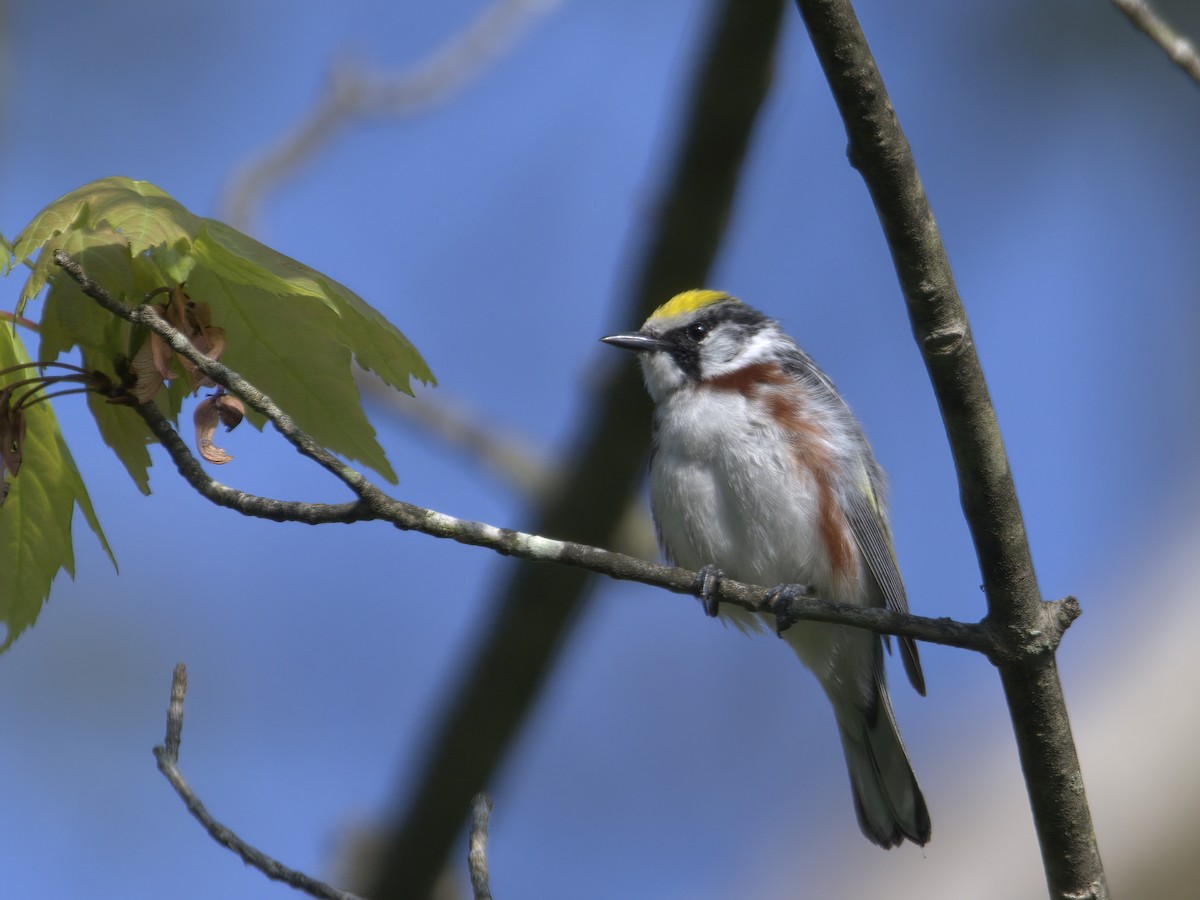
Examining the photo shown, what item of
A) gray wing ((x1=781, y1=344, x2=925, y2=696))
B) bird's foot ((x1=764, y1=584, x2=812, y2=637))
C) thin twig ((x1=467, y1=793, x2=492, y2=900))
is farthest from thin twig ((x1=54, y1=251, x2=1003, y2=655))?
gray wing ((x1=781, y1=344, x2=925, y2=696))

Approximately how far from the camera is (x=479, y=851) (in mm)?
2494

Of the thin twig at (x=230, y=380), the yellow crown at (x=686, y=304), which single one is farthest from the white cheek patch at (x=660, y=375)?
the thin twig at (x=230, y=380)

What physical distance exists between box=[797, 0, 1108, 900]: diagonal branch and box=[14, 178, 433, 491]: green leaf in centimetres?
87

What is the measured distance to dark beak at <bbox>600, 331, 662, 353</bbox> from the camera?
4.18 metres

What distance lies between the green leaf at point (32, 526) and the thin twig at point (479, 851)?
2.87 ft

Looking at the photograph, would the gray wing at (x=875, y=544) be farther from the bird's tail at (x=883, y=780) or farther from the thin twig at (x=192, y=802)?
the thin twig at (x=192, y=802)

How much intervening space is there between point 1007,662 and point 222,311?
160 cm

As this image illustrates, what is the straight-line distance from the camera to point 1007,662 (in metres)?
2.36

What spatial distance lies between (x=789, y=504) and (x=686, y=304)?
88 centimetres

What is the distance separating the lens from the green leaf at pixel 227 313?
2.08m

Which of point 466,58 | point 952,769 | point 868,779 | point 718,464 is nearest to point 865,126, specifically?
point 718,464

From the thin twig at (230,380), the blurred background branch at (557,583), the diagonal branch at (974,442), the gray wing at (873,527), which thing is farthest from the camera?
the gray wing at (873,527)

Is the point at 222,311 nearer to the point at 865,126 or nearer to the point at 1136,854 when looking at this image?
the point at 865,126

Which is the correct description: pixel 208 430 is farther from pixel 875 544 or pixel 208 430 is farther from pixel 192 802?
pixel 875 544
